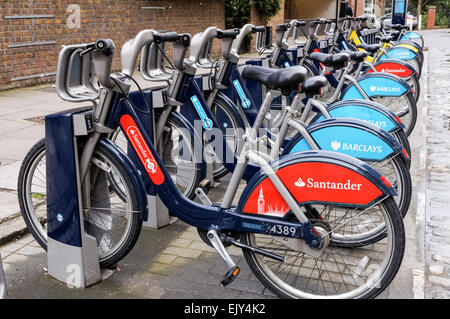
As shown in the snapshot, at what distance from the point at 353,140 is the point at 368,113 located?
31.7 inches

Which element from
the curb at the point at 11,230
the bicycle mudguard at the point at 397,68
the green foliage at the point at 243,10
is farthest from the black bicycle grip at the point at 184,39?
the green foliage at the point at 243,10

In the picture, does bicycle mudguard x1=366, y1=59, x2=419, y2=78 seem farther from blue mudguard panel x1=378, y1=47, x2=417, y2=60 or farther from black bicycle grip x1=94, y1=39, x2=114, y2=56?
black bicycle grip x1=94, y1=39, x2=114, y2=56

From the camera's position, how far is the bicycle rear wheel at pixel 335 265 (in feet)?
9.12

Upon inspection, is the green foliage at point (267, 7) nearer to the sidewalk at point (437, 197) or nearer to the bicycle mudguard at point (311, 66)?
the sidewalk at point (437, 197)

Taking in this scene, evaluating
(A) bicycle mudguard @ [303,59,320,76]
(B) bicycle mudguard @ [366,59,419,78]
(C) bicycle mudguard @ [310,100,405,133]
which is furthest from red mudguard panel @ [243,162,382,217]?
(B) bicycle mudguard @ [366,59,419,78]

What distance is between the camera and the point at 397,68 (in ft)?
23.2

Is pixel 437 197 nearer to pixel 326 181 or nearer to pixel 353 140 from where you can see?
pixel 353 140

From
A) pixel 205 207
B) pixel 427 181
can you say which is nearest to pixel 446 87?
pixel 427 181

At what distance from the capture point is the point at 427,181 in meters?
5.16

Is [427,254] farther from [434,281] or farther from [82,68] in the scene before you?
[82,68]

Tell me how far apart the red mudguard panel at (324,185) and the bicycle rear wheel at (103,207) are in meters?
0.84

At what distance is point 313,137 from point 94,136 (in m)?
1.51

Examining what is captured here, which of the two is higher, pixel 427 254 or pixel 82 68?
pixel 82 68

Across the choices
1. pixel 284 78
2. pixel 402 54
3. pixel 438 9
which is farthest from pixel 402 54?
pixel 438 9
